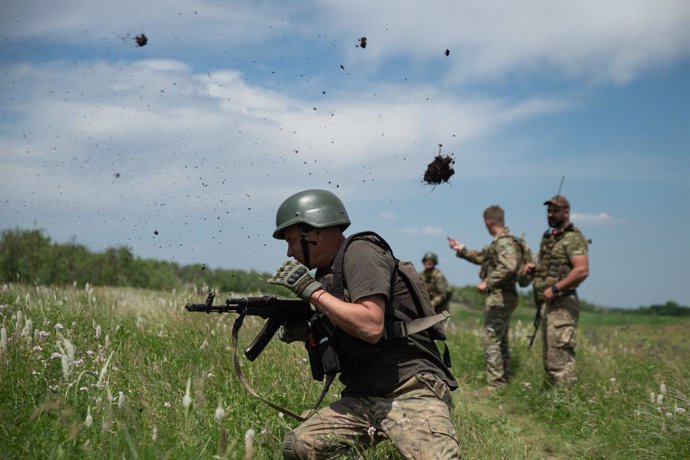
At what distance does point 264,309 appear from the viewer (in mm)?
4301

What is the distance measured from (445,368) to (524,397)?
15.9 feet

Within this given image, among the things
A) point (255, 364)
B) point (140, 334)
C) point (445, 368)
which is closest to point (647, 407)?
point (445, 368)

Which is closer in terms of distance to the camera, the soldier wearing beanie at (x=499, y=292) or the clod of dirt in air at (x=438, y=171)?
the clod of dirt in air at (x=438, y=171)

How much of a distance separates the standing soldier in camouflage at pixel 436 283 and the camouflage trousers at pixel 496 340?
3.64 m

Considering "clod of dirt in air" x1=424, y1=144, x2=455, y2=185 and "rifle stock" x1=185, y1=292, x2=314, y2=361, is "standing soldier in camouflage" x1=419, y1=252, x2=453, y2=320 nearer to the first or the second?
"clod of dirt in air" x1=424, y1=144, x2=455, y2=185

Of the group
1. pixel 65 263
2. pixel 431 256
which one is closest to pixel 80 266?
pixel 65 263

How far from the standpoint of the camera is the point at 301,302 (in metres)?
4.31

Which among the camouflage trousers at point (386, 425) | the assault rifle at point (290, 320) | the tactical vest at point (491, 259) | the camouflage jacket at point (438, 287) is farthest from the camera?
the camouflage jacket at point (438, 287)

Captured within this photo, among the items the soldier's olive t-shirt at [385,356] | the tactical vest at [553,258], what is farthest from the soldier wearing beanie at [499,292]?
the soldier's olive t-shirt at [385,356]

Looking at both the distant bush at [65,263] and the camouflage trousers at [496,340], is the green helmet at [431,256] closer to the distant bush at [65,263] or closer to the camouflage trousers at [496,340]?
the camouflage trousers at [496,340]

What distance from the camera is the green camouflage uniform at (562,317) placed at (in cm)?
814

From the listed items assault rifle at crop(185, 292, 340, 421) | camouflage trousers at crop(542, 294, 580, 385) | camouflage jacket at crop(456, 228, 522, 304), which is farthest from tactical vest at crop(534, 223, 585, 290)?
assault rifle at crop(185, 292, 340, 421)

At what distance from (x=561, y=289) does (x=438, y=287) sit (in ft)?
17.5

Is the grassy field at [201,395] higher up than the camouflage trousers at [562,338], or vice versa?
the camouflage trousers at [562,338]
